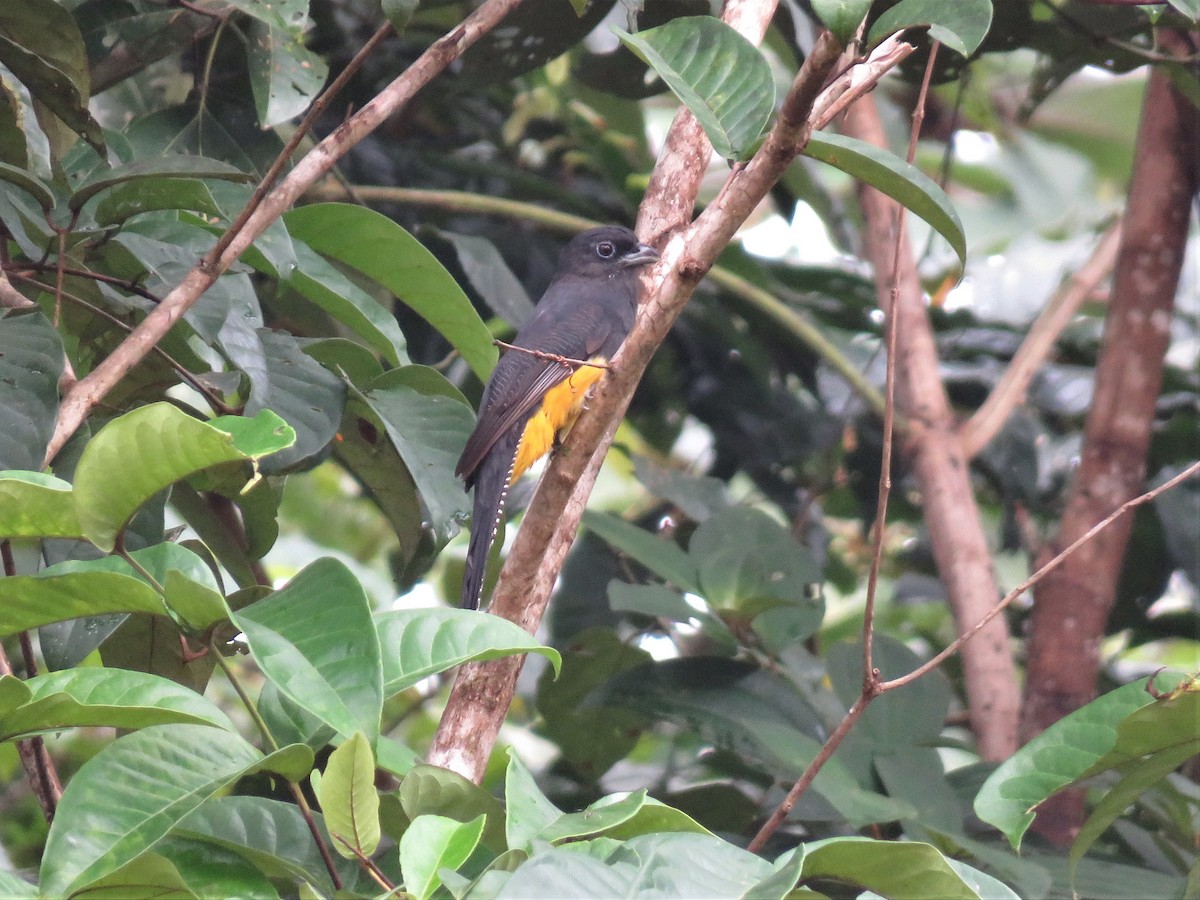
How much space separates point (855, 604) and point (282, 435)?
4.92 meters

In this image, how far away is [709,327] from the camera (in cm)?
425

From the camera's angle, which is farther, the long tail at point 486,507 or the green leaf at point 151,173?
the long tail at point 486,507

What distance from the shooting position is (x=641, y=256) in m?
3.45

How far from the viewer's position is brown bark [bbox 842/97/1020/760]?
138 inches

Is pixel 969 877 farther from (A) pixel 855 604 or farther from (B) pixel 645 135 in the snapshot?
(A) pixel 855 604

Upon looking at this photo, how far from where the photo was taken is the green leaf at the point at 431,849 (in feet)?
4.00

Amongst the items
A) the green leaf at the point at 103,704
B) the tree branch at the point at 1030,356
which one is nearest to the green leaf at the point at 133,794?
the green leaf at the point at 103,704

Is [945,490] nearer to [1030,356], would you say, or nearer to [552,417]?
[1030,356]

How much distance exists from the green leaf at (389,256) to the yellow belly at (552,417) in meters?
1.69

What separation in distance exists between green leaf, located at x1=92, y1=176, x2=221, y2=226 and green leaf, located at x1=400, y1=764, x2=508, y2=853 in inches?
37.3

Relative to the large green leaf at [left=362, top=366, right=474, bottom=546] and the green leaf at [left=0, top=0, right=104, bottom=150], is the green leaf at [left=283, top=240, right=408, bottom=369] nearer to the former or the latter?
the large green leaf at [left=362, top=366, right=474, bottom=546]

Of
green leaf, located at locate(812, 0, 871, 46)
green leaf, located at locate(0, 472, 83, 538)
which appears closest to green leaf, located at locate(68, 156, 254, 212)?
green leaf, located at locate(0, 472, 83, 538)

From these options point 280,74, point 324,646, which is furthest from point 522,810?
point 280,74

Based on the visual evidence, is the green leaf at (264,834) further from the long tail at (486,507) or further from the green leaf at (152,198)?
the long tail at (486,507)
